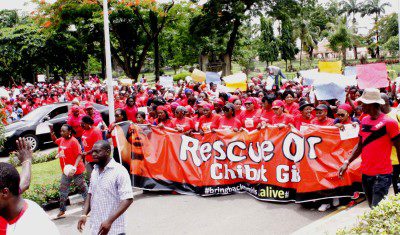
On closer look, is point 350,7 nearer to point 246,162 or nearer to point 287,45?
point 287,45

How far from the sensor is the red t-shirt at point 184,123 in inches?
353

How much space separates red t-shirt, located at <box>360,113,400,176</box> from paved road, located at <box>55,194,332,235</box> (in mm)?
1722

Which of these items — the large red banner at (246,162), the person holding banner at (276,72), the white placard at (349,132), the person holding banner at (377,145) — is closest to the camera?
the person holding banner at (377,145)

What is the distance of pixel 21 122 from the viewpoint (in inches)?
585

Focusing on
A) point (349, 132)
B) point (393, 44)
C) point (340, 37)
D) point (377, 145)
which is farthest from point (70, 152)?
point (340, 37)

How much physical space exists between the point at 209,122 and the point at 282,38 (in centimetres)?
5251

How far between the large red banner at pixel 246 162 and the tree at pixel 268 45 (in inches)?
1982

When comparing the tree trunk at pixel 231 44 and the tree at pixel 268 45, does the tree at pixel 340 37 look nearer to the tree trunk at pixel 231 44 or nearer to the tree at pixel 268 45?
the tree at pixel 268 45

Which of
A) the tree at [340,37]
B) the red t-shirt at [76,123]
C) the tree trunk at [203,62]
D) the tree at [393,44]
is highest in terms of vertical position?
the tree at [340,37]

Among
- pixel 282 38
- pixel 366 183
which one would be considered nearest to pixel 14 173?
pixel 366 183

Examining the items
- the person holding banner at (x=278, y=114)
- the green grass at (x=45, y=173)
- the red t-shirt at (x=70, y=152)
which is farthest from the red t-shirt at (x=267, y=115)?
the green grass at (x=45, y=173)

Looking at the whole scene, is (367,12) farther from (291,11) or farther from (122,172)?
(122,172)

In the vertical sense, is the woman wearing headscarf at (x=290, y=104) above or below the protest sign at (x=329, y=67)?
below

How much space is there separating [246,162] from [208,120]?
1.59 meters
